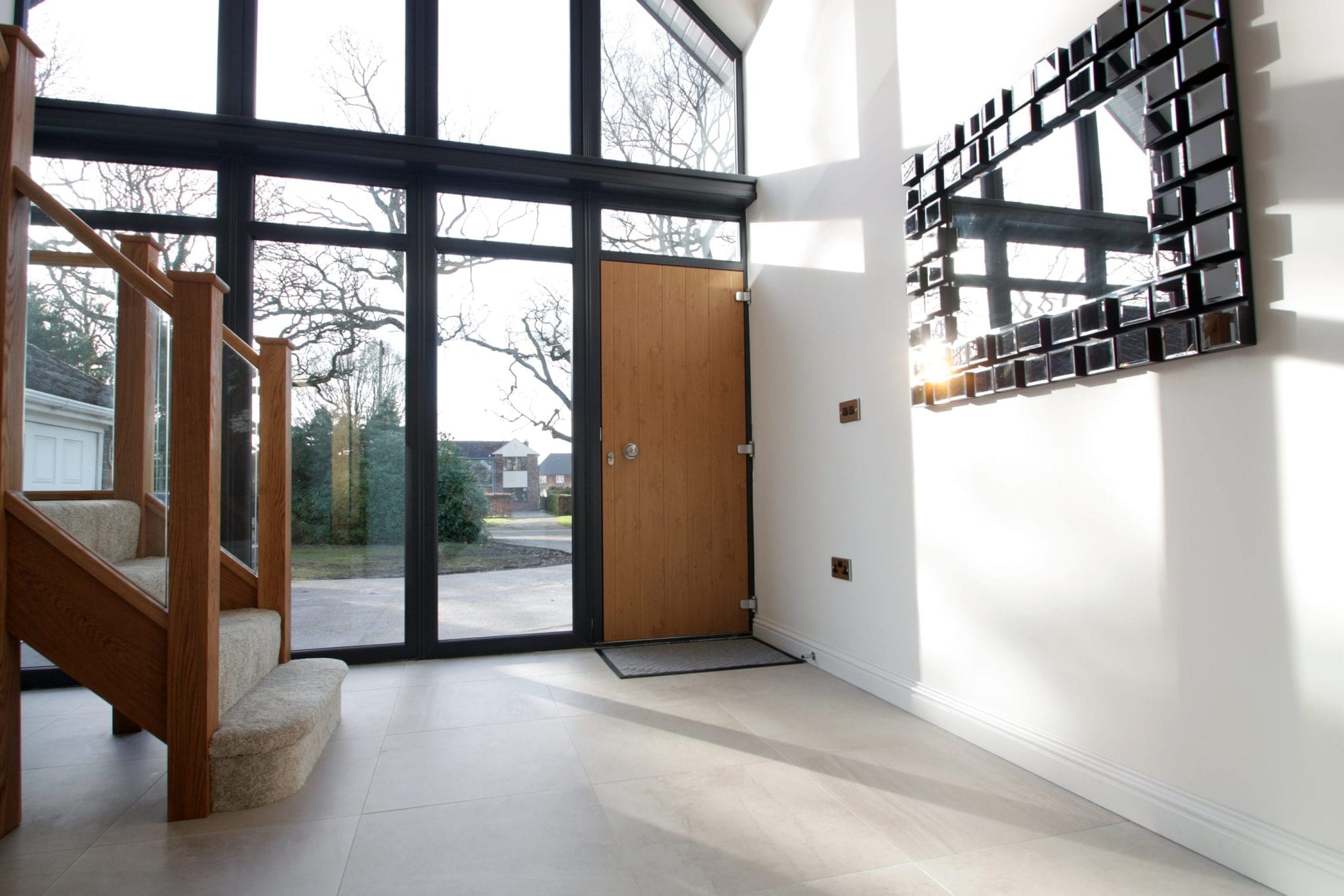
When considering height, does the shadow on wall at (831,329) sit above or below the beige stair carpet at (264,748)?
above

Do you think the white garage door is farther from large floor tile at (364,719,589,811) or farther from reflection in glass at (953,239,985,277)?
reflection in glass at (953,239,985,277)

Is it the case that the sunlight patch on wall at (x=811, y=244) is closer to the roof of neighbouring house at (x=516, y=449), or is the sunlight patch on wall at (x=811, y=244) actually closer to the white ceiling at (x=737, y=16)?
the white ceiling at (x=737, y=16)

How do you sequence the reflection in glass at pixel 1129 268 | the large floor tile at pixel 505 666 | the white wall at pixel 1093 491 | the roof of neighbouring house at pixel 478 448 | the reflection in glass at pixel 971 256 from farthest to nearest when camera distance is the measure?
the roof of neighbouring house at pixel 478 448
the large floor tile at pixel 505 666
the reflection in glass at pixel 971 256
the reflection in glass at pixel 1129 268
the white wall at pixel 1093 491

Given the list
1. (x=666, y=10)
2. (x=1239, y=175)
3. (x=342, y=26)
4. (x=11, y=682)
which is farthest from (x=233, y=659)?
(x=666, y=10)

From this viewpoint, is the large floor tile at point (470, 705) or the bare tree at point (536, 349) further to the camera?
the bare tree at point (536, 349)

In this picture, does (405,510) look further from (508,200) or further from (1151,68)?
(1151,68)

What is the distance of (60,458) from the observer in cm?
225

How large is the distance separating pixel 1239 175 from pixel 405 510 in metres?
3.45

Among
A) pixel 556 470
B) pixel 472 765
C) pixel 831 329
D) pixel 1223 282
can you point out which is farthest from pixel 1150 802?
pixel 556 470

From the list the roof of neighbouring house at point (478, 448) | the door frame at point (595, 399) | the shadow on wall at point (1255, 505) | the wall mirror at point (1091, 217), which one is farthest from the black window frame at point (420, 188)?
the shadow on wall at point (1255, 505)

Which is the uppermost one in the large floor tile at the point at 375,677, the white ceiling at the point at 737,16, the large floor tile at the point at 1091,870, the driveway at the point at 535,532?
the white ceiling at the point at 737,16

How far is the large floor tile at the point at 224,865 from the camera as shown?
1607 millimetres

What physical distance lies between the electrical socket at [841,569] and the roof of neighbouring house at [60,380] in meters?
2.81

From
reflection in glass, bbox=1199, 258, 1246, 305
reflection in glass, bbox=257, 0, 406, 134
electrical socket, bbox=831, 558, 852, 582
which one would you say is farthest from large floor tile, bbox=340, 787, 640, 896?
reflection in glass, bbox=257, 0, 406, 134
